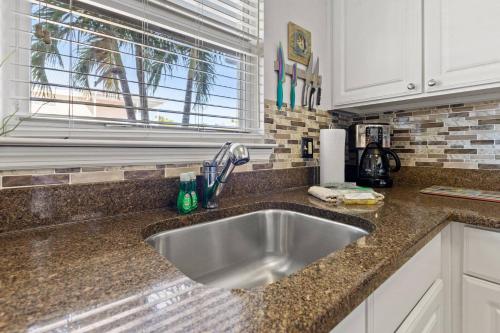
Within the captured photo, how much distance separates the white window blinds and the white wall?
0.24ft

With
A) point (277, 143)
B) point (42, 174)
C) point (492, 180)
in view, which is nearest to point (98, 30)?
point (42, 174)

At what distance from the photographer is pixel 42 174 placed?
682mm

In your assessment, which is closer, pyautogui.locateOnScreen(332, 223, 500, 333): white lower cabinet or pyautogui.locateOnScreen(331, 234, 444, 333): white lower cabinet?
pyautogui.locateOnScreen(331, 234, 444, 333): white lower cabinet

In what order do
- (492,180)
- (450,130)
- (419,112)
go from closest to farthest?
(492,180)
(450,130)
(419,112)

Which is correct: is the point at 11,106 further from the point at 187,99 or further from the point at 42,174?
the point at 187,99

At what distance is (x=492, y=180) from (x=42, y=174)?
1828mm

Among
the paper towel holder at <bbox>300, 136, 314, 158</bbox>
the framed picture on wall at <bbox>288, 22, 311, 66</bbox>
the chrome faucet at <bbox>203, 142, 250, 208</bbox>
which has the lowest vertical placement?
the chrome faucet at <bbox>203, 142, 250, 208</bbox>

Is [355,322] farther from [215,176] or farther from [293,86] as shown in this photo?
[293,86]

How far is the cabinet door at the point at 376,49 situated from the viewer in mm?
1260

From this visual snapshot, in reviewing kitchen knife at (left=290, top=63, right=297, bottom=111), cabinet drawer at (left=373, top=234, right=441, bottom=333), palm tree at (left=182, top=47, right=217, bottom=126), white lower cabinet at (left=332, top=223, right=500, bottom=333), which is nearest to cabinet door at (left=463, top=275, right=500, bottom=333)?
white lower cabinet at (left=332, top=223, right=500, bottom=333)

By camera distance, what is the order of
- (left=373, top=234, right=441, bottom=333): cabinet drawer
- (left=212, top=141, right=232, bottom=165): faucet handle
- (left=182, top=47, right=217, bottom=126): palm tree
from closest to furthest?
(left=373, top=234, right=441, bottom=333): cabinet drawer, (left=212, top=141, right=232, bottom=165): faucet handle, (left=182, top=47, right=217, bottom=126): palm tree

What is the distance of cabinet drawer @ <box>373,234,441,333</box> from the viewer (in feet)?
1.72

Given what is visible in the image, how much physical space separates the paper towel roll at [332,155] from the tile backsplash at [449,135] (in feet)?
1.58

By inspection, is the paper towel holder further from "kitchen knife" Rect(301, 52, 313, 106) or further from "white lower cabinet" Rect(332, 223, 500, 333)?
"white lower cabinet" Rect(332, 223, 500, 333)
